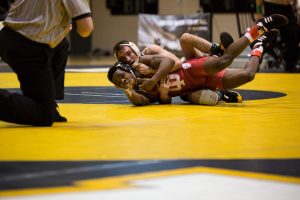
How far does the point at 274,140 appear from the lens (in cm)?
373

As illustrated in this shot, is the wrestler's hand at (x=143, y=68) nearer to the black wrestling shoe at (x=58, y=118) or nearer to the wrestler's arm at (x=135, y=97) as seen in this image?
the wrestler's arm at (x=135, y=97)

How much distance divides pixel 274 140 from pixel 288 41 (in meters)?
7.33

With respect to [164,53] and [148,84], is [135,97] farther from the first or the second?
[164,53]

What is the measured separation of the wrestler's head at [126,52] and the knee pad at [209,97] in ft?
2.07

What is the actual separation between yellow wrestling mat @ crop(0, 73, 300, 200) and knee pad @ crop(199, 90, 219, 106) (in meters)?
0.10

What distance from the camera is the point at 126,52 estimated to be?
5688 millimetres

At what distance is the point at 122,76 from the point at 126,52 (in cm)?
28

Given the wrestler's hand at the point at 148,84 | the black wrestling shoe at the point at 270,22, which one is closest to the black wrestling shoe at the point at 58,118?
the wrestler's hand at the point at 148,84

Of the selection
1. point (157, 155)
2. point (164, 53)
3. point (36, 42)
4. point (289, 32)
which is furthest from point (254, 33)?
point (289, 32)

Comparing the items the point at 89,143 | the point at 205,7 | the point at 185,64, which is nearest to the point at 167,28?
the point at 205,7

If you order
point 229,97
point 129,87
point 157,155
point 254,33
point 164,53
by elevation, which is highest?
point 254,33

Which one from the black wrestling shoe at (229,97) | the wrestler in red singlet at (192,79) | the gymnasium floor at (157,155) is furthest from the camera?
the black wrestling shoe at (229,97)

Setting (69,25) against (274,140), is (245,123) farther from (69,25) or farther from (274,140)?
(69,25)

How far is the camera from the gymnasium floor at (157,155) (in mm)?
2537
